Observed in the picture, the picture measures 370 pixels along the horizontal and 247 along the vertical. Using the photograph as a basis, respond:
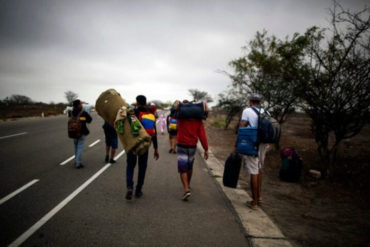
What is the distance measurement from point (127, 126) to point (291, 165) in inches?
187

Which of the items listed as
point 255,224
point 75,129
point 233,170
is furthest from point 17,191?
point 255,224

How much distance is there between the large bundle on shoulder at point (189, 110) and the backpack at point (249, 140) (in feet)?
2.89

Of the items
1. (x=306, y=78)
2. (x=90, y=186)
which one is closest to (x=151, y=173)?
(x=90, y=186)

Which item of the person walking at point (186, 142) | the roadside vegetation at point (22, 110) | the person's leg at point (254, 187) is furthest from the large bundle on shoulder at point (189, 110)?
the roadside vegetation at point (22, 110)

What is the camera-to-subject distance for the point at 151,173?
613 cm

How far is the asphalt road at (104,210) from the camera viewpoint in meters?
2.93

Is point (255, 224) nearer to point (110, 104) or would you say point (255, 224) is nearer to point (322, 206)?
point (322, 206)

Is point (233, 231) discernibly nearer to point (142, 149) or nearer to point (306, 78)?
point (142, 149)

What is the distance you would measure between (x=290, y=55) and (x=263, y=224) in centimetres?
592

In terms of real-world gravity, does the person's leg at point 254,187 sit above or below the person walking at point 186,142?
below

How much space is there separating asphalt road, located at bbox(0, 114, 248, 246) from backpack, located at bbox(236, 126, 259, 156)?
1.19 meters

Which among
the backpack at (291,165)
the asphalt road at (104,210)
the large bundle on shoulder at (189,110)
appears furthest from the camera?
the backpack at (291,165)

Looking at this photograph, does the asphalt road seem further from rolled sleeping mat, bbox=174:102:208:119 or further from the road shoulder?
rolled sleeping mat, bbox=174:102:208:119

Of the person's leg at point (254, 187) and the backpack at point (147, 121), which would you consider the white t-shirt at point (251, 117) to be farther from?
the backpack at point (147, 121)
